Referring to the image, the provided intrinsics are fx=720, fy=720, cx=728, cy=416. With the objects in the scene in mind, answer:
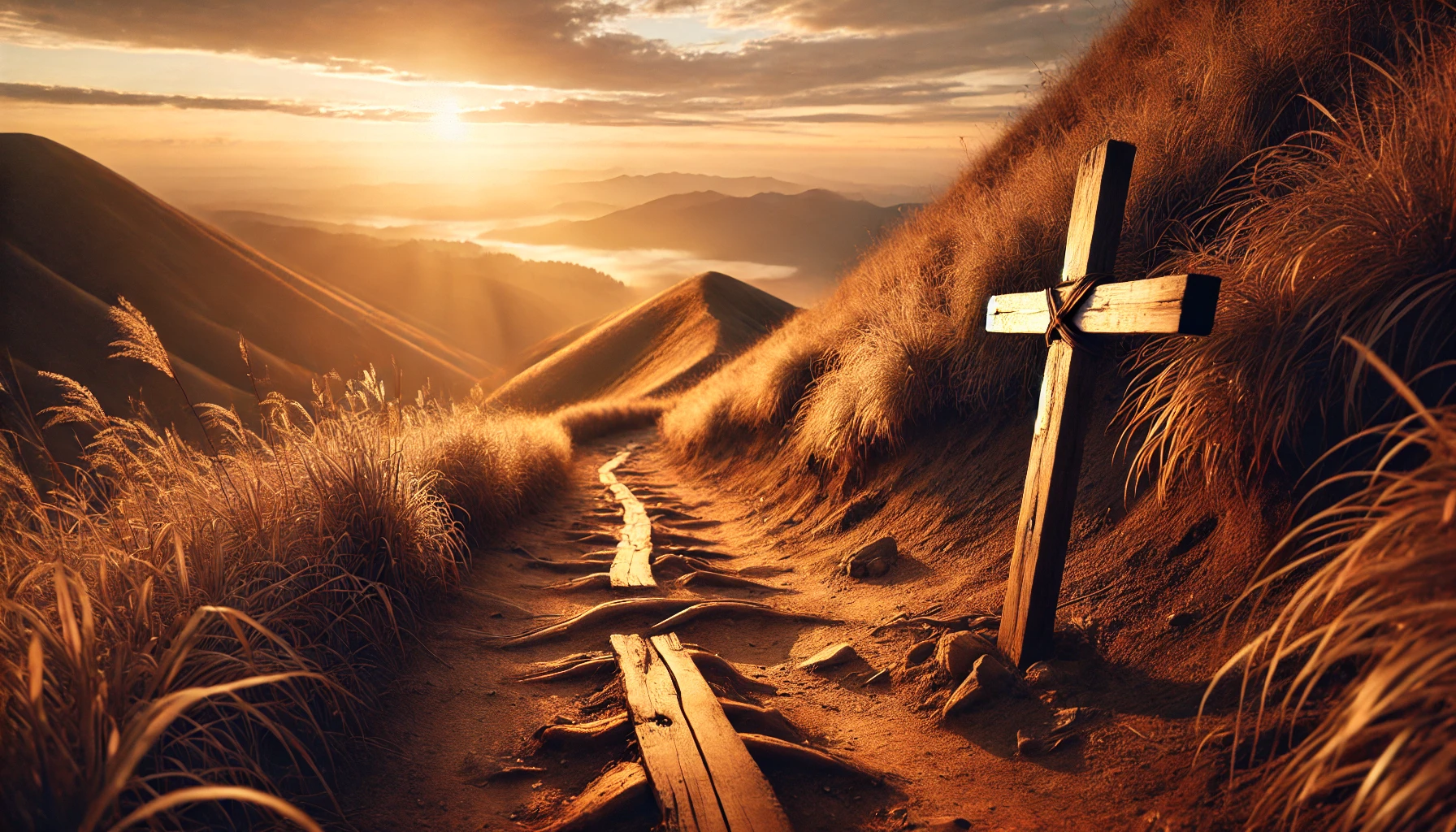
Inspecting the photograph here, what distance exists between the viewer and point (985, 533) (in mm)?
4969

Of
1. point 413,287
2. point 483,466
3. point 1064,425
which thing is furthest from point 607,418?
point 413,287

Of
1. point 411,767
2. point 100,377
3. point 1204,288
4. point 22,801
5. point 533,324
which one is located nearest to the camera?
point 22,801

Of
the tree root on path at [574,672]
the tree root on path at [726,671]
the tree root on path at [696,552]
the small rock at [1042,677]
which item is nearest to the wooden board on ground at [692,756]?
the tree root on path at [726,671]

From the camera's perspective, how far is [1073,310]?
3.61 metres

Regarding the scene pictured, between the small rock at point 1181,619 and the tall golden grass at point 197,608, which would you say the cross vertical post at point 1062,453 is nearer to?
the small rock at point 1181,619

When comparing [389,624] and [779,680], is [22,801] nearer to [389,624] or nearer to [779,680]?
[389,624]

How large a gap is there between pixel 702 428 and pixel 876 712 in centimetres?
906

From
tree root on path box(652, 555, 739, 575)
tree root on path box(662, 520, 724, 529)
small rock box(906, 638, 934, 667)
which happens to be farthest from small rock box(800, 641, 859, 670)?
tree root on path box(662, 520, 724, 529)

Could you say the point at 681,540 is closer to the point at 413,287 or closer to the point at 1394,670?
the point at 1394,670

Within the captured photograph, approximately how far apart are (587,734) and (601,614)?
65.4 inches

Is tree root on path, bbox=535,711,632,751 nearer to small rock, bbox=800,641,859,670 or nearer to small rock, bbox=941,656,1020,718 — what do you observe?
small rock, bbox=800,641,859,670

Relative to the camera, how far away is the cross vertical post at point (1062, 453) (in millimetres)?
3486

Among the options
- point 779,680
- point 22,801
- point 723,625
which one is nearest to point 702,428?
point 723,625

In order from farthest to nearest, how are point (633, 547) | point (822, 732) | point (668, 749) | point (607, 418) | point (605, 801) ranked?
point (607, 418)
point (633, 547)
point (822, 732)
point (668, 749)
point (605, 801)
